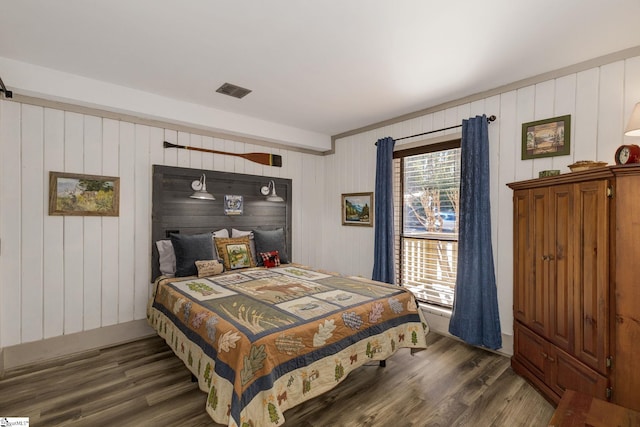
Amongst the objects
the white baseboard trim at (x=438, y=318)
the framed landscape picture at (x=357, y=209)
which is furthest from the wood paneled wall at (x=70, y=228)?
the white baseboard trim at (x=438, y=318)

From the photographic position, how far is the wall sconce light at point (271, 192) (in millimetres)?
4301

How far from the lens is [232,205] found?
4.10 m

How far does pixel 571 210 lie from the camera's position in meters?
2.12

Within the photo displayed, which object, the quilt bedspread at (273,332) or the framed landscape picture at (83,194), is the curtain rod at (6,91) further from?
the quilt bedspread at (273,332)

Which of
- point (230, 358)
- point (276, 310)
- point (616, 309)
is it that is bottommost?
point (230, 358)

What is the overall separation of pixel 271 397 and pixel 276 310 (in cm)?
62

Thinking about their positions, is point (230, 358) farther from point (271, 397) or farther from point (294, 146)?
point (294, 146)

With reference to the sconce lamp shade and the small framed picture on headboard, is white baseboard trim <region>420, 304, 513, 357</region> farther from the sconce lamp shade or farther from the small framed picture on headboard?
the small framed picture on headboard

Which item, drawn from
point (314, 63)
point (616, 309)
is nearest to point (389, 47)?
point (314, 63)

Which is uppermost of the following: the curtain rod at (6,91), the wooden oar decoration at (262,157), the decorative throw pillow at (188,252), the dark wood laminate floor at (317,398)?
the curtain rod at (6,91)

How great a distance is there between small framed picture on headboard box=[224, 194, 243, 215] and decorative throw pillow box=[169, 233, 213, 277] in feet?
2.25

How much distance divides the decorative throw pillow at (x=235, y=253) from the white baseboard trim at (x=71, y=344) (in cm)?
110

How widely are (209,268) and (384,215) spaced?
226cm

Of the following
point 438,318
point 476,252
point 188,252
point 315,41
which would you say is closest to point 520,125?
point 476,252
